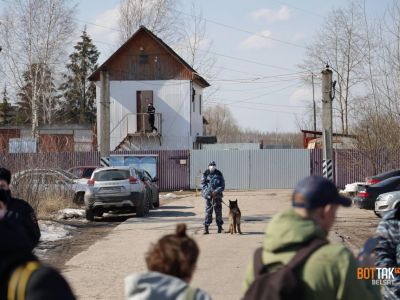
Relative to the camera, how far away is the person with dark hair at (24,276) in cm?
288

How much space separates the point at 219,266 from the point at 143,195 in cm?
995

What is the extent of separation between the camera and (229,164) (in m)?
38.6

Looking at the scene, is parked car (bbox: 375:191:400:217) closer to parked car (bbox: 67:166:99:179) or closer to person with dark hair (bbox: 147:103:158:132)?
parked car (bbox: 67:166:99:179)

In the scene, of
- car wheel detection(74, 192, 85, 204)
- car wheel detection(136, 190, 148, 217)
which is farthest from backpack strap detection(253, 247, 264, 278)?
car wheel detection(74, 192, 85, 204)

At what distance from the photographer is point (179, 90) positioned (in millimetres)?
45219

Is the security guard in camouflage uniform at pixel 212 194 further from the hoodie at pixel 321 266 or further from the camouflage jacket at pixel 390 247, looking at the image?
the hoodie at pixel 321 266


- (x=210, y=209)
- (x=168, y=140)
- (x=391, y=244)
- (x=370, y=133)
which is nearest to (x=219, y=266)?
(x=210, y=209)

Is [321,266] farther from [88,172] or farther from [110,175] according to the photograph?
[88,172]

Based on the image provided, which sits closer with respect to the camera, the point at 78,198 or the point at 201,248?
the point at 201,248

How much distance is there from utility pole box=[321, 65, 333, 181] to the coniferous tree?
46330 mm

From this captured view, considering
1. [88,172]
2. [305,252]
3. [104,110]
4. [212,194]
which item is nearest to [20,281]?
[305,252]

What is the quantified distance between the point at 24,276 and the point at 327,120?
24763 mm

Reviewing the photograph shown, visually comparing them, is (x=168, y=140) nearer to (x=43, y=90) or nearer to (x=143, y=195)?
(x=43, y=90)

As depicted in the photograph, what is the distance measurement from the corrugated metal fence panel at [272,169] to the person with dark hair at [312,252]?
35.2m
